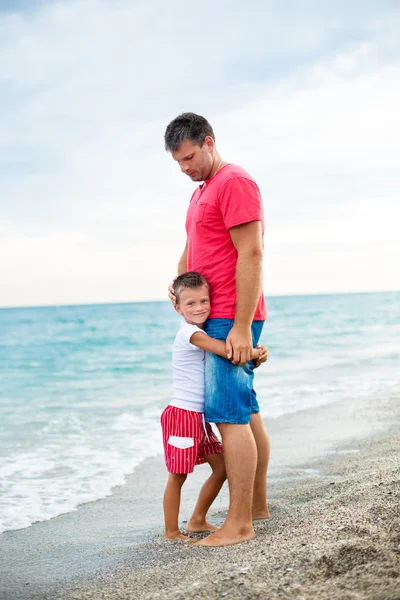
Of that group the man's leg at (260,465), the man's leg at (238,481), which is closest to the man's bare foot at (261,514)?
the man's leg at (260,465)

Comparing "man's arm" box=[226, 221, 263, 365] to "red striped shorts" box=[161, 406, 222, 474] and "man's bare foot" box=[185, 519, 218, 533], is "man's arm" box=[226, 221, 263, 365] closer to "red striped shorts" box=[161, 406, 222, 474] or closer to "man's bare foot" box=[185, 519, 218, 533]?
"red striped shorts" box=[161, 406, 222, 474]

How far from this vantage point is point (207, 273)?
125 inches

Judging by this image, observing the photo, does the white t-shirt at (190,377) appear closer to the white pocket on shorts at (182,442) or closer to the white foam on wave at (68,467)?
the white pocket on shorts at (182,442)

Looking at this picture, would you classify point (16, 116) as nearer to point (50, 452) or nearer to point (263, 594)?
point (50, 452)

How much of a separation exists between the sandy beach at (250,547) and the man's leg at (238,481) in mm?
90

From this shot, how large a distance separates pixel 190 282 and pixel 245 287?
28cm

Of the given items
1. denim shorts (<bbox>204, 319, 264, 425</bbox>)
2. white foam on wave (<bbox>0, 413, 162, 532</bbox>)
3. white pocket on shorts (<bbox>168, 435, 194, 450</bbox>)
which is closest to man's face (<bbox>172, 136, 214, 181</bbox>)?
denim shorts (<bbox>204, 319, 264, 425</bbox>)

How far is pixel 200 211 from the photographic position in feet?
10.3

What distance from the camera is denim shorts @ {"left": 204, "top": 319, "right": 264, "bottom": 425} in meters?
3.02

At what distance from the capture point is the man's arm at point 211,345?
3.01 meters

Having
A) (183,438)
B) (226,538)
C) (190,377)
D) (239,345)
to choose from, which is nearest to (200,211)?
(239,345)

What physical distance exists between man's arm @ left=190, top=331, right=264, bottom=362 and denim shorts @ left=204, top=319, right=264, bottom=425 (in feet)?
0.13

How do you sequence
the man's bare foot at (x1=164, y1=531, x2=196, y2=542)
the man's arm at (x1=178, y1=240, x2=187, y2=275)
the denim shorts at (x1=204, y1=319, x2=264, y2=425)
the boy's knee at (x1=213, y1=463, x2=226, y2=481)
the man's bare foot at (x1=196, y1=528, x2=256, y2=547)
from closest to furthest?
the man's bare foot at (x1=196, y1=528, x2=256, y2=547) → the denim shorts at (x1=204, y1=319, x2=264, y2=425) → the man's bare foot at (x1=164, y1=531, x2=196, y2=542) → the boy's knee at (x1=213, y1=463, x2=226, y2=481) → the man's arm at (x1=178, y1=240, x2=187, y2=275)

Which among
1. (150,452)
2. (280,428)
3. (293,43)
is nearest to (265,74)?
(293,43)
